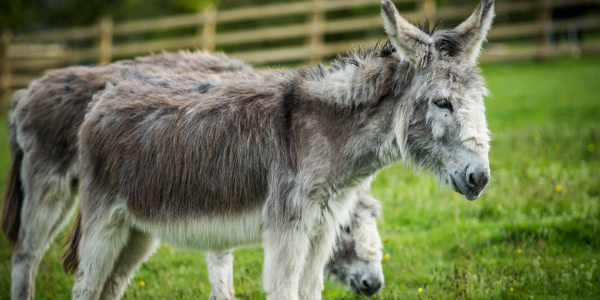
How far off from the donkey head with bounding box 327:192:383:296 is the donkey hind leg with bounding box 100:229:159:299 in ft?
4.78

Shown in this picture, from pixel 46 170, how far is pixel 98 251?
129cm

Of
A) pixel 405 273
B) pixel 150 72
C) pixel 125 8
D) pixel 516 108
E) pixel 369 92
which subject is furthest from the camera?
pixel 125 8

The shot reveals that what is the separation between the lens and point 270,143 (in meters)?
3.56

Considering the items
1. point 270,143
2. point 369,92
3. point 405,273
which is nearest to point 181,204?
point 270,143

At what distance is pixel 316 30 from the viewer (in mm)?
18484

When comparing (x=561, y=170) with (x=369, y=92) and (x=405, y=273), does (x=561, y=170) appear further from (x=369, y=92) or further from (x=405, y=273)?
(x=369, y=92)

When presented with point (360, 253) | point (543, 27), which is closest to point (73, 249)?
point (360, 253)

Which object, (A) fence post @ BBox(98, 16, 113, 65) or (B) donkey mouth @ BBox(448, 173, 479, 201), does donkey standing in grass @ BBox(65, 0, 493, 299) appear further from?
(A) fence post @ BBox(98, 16, 113, 65)

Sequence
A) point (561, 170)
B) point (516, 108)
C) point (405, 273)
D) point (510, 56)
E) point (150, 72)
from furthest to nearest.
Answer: point (510, 56) → point (516, 108) → point (561, 170) → point (405, 273) → point (150, 72)

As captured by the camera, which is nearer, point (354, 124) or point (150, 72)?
point (354, 124)

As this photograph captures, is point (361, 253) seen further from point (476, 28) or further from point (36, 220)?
point (36, 220)

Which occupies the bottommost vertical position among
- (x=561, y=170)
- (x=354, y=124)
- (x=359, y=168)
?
(x=561, y=170)

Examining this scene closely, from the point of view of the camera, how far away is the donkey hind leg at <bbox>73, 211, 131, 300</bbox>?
4.00m

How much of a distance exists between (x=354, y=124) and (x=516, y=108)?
10.1m
